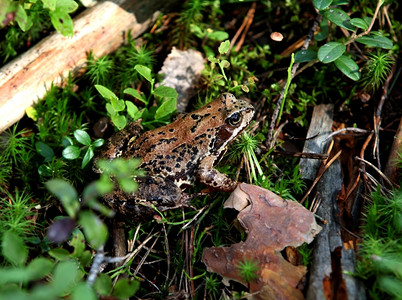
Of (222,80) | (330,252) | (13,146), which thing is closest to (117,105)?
(13,146)

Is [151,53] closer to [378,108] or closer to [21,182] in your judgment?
[21,182]

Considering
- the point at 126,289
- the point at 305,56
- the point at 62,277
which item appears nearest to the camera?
the point at 62,277

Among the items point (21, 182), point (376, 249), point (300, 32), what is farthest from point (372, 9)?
point (21, 182)

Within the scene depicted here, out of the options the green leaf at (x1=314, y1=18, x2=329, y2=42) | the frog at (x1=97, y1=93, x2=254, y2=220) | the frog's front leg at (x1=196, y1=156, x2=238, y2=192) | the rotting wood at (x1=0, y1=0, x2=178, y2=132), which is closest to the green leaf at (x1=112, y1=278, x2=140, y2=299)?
the frog at (x1=97, y1=93, x2=254, y2=220)

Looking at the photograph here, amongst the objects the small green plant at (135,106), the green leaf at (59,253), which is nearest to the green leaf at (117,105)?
the small green plant at (135,106)

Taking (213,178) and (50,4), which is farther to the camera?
(213,178)

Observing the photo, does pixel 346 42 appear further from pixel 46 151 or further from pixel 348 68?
pixel 46 151

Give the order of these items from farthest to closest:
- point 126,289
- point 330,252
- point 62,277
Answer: point 330,252
point 126,289
point 62,277

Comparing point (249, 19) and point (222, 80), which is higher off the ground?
point (249, 19)
